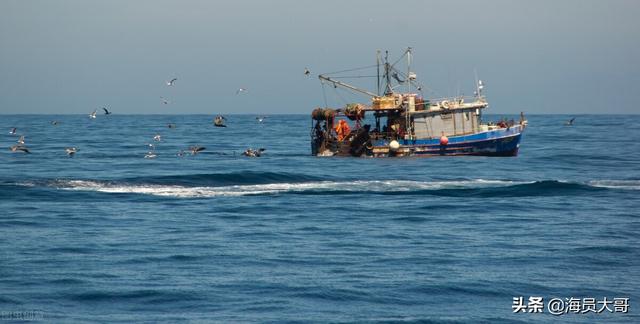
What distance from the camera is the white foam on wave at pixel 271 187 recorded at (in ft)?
153

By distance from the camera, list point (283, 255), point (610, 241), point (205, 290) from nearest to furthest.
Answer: point (205, 290), point (283, 255), point (610, 241)

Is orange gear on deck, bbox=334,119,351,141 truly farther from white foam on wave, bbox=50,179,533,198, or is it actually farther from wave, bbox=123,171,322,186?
white foam on wave, bbox=50,179,533,198

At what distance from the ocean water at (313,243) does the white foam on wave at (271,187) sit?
0.16 m

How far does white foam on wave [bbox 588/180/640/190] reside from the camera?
49019mm

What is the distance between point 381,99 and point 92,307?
44325 mm

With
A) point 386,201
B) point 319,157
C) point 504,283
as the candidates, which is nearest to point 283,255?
point 504,283

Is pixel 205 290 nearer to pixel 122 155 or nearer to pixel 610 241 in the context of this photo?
pixel 610 241

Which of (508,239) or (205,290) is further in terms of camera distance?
(508,239)

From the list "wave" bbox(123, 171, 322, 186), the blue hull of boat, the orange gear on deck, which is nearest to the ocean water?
"wave" bbox(123, 171, 322, 186)

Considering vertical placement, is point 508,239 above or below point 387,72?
below

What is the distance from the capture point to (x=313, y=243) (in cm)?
3119

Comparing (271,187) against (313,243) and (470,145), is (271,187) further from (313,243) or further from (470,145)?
(470,145)

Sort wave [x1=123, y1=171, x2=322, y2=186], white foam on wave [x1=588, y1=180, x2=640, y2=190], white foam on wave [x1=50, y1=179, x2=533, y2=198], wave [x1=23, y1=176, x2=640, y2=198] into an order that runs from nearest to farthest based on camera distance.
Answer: wave [x1=23, y1=176, x2=640, y2=198], white foam on wave [x1=50, y1=179, x2=533, y2=198], white foam on wave [x1=588, y1=180, x2=640, y2=190], wave [x1=123, y1=171, x2=322, y2=186]

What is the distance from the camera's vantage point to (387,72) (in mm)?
67438
